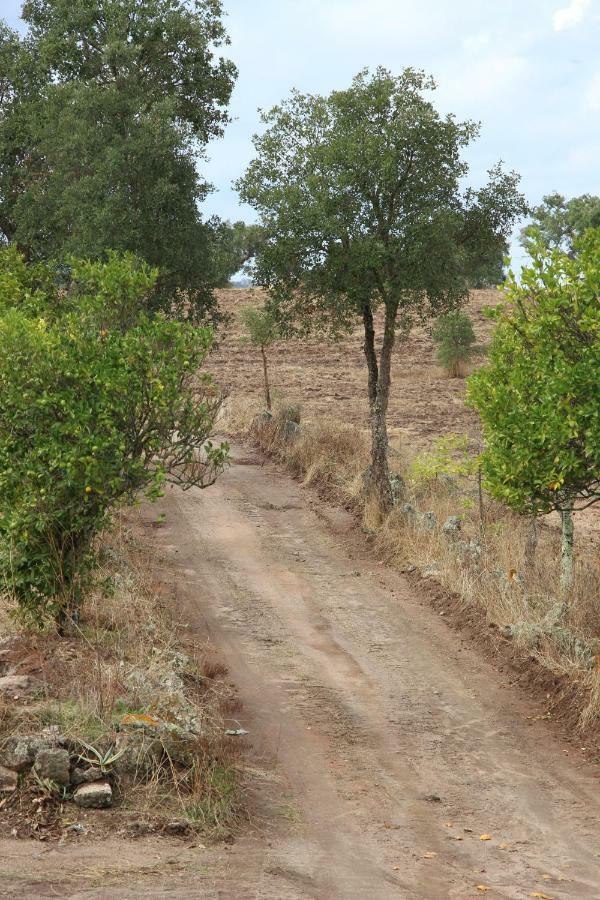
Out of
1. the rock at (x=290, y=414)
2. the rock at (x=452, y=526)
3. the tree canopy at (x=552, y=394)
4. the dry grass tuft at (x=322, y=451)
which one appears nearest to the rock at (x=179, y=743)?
the tree canopy at (x=552, y=394)

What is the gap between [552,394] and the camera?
10844 millimetres

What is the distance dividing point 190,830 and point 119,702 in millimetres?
1618

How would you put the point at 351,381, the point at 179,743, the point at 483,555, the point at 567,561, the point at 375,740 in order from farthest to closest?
the point at 351,381, the point at 483,555, the point at 567,561, the point at 375,740, the point at 179,743

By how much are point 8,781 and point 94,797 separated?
2.40ft

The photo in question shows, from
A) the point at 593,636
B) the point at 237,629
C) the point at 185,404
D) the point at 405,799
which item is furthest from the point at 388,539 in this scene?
the point at 405,799

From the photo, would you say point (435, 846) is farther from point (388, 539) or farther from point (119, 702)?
point (388, 539)

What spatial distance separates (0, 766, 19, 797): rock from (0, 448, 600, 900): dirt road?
1152 millimetres

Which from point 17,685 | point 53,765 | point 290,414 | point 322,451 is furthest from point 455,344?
point 53,765

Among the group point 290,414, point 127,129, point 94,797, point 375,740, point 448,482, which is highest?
point 127,129

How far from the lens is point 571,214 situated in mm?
56875

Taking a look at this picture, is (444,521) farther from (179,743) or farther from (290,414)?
(179,743)

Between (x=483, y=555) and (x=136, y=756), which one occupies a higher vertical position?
(x=483, y=555)

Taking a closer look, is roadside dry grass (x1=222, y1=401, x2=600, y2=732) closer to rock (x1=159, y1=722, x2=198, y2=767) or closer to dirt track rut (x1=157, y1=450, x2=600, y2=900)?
dirt track rut (x1=157, y1=450, x2=600, y2=900)

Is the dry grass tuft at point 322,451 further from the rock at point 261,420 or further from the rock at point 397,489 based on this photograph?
the rock at point 397,489
